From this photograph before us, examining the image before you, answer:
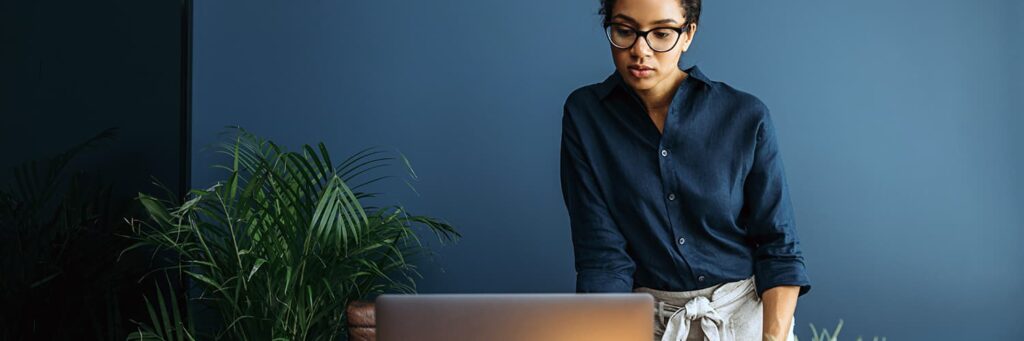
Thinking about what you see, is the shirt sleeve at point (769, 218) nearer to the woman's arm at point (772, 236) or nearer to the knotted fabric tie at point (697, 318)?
the woman's arm at point (772, 236)

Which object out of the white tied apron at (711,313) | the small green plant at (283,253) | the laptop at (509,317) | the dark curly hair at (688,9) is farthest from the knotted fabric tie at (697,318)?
the small green plant at (283,253)

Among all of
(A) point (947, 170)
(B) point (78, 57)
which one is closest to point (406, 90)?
(B) point (78, 57)

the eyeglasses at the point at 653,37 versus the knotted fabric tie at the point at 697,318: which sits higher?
the eyeglasses at the point at 653,37

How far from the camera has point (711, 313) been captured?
2.23 metres

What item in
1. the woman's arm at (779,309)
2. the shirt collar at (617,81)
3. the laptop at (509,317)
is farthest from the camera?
the shirt collar at (617,81)

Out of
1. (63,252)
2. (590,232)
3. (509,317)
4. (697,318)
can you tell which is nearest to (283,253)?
(63,252)

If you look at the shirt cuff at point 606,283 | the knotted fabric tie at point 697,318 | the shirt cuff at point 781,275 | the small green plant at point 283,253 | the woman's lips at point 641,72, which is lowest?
the small green plant at point 283,253

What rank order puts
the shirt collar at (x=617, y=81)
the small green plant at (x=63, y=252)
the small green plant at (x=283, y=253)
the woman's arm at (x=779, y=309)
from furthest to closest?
the small green plant at (x=283, y=253), the small green plant at (x=63, y=252), the shirt collar at (x=617, y=81), the woman's arm at (x=779, y=309)

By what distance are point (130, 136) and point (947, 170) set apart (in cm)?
248

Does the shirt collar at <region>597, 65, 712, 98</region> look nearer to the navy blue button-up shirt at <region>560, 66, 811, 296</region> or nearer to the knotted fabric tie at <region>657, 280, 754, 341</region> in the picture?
the navy blue button-up shirt at <region>560, 66, 811, 296</region>

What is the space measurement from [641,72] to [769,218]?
1.23 ft

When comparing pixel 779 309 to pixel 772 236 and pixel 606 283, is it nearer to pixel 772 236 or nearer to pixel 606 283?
pixel 772 236

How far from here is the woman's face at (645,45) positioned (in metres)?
2.32

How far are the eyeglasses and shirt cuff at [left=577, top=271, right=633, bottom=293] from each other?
0.44 m
